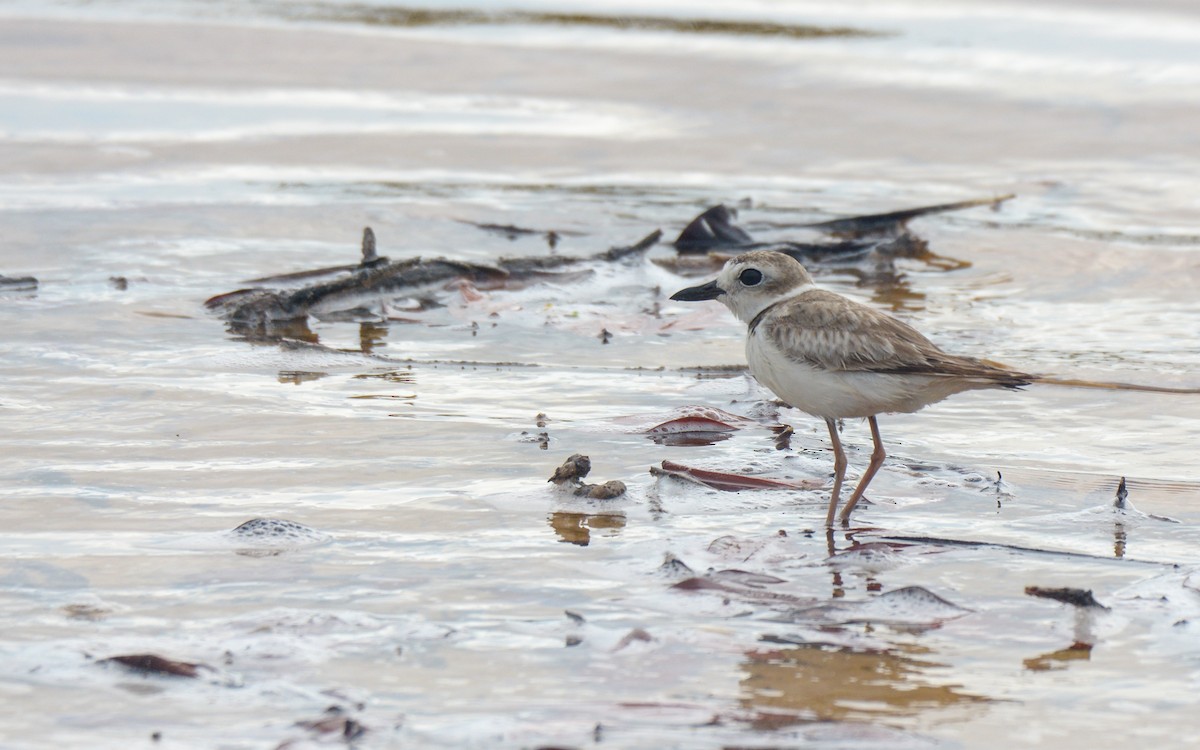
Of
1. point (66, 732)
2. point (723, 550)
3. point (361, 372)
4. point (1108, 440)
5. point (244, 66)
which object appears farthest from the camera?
point (244, 66)

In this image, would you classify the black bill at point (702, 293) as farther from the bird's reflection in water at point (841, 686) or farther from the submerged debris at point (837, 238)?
the submerged debris at point (837, 238)

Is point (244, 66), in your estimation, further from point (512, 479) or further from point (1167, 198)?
point (512, 479)

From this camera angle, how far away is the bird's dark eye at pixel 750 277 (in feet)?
17.8

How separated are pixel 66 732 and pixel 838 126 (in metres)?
8.71

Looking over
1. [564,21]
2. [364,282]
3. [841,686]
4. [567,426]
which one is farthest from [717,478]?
[564,21]

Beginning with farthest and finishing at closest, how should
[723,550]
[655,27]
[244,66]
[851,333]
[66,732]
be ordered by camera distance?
[655,27] < [244,66] < [851,333] < [723,550] < [66,732]

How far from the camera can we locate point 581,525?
4469 millimetres

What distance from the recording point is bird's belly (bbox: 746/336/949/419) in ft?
15.7

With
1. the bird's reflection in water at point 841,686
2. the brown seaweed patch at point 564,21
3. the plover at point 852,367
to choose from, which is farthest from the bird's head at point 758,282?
the brown seaweed patch at point 564,21

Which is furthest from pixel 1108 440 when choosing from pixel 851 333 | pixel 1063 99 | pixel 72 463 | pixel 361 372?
pixel 1063 99

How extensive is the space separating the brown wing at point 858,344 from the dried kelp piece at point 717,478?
0.40m

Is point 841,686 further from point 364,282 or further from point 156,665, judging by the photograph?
point 364,282

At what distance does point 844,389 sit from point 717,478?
48 centimetres

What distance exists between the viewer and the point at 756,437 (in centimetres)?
543
